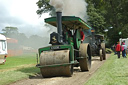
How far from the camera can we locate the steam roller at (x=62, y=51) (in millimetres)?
7512

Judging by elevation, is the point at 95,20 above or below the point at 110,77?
above

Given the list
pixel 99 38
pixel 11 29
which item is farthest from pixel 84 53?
pixel 11 29

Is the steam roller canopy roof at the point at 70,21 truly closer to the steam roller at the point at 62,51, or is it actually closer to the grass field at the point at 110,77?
the steam roller at the point at 62,51

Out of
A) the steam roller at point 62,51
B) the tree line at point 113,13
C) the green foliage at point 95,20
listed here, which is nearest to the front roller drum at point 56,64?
the steam roller at point 62,51

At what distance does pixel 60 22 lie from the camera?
848cm

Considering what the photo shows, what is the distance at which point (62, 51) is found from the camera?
774 centimetres

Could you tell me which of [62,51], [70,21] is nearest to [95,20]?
[70,21]

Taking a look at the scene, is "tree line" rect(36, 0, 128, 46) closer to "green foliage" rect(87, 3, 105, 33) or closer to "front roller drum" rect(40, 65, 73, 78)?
"green foliage" rect(87, 3, 105, 33)

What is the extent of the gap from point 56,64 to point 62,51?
1.93 ft

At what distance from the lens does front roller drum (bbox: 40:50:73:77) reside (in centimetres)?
746

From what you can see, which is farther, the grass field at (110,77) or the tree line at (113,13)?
the tree line at (113,13)

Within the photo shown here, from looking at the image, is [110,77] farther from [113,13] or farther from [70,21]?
[113,13]

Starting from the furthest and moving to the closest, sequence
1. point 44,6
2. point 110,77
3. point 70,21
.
A: point 44,6
point 70,21
point 110,77

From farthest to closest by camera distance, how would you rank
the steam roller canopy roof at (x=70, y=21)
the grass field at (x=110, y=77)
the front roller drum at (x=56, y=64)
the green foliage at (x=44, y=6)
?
1. the green foliage at (x=44, y=6)
2. the steam roller canopy roof at (x=70, y=21)
3. the front roller drum at (x=56, y=64)
4. the grass field at (x=110, y=77)
